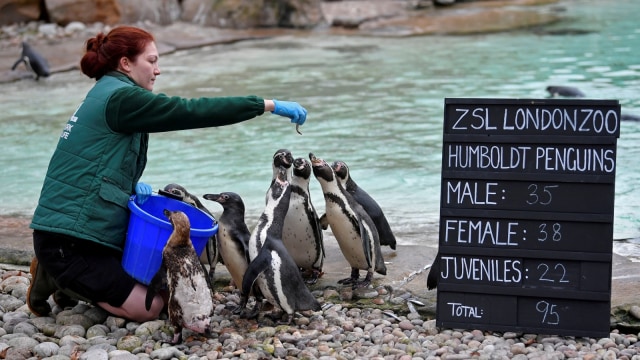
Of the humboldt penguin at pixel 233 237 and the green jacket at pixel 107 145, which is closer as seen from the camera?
the green jacket at pixel 107 145

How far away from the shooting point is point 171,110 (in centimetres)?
343

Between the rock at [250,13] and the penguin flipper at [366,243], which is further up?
the rock at [250,13]

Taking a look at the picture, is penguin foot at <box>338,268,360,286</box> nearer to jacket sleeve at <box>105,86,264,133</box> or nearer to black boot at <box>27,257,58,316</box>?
jacket sleeve at <box>105,86,264,133</box>

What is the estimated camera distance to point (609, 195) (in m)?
→ 3.46

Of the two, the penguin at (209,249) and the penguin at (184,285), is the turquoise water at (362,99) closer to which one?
the penguin at (209,249)

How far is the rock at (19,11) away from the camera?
15.0 m

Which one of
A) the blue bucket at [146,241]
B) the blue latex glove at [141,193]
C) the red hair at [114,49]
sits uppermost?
the red hair at [114,49]

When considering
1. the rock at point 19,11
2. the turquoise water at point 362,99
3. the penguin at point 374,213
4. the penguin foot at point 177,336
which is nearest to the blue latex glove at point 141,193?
the penguin foot at point 177,336

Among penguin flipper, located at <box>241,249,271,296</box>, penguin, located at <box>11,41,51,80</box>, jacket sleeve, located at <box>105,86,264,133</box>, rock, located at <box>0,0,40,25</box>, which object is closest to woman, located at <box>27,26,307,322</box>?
jacket sleeve, located at <box>105,86,264,133</box>

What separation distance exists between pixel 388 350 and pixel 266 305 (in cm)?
66

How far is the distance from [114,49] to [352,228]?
1.29 metres

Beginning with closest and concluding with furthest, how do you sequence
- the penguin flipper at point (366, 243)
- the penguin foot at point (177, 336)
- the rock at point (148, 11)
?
the penguin foot at point (177, 336)
the penguin flipper at point (366, 243)
the rock at point (148, 11)

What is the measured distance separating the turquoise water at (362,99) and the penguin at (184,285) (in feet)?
6.06

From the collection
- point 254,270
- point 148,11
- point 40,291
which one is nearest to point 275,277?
point 254,270
